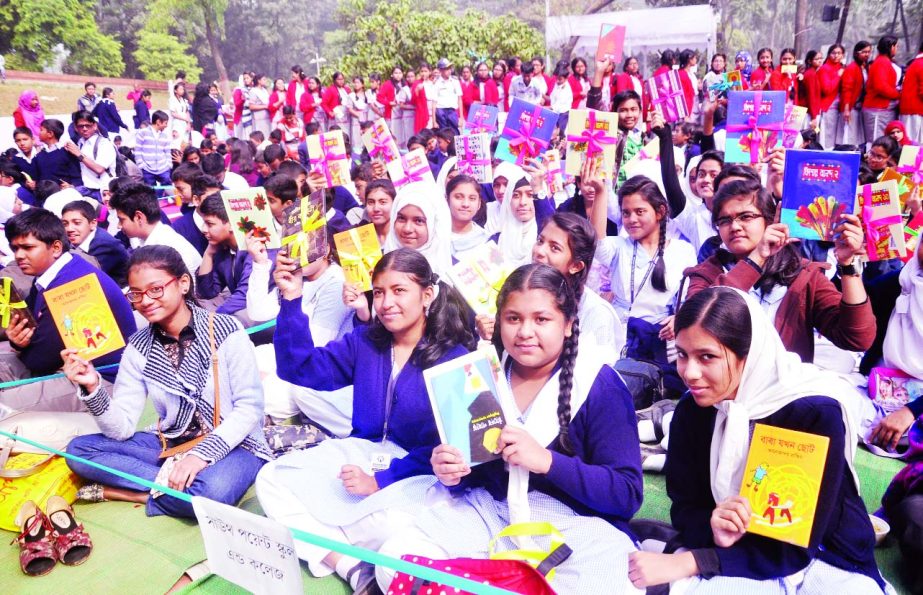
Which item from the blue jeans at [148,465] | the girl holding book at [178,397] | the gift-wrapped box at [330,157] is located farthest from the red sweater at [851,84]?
the blue jeans at [148,465]

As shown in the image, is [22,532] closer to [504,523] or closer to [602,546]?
[504,523]

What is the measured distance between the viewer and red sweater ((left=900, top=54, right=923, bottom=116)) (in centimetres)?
922

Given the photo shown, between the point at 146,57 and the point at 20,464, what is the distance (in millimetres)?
33369

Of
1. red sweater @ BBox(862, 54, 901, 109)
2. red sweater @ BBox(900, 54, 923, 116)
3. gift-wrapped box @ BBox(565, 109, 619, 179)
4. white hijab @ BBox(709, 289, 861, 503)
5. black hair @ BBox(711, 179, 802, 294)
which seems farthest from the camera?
red sweater @ BBox(862, 54, 901, 109)

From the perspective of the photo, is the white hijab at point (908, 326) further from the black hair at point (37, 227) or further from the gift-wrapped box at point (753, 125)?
the black hair at point (37, 227)

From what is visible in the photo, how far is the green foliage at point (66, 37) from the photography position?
25219 millimetres

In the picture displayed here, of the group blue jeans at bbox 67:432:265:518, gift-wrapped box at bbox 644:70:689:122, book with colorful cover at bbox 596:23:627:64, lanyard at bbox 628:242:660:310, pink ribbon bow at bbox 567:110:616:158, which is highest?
book with colorful cover at bbox 596:23:627:64

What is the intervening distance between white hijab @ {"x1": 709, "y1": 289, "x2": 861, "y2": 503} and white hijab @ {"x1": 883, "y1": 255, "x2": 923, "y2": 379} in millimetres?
1579

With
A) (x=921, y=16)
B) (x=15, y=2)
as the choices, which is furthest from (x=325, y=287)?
(x=15, y=2)

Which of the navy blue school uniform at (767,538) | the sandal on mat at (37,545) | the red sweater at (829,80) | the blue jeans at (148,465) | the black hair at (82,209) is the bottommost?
the sandal on mat at (37,545)

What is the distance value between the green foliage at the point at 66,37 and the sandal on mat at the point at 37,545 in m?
28.2

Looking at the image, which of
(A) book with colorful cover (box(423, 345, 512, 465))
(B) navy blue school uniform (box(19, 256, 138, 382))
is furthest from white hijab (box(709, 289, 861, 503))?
(B) navy blue school uniform (box(19, 256, 138, 382))

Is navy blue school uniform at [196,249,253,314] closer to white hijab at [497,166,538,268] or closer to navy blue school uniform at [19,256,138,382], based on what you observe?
navy blue school uniform at [19,256,138,382]

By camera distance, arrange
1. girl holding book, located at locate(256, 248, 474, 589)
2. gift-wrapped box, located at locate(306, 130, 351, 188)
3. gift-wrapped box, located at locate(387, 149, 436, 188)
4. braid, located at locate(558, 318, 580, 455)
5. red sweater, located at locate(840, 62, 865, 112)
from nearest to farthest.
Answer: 1. braid, located at locate(558, 318, 580, 455)
2. girl holding book, located at locate(256, 248, 474, 589)
3. gift-wrapped box, located at locate(387, 149, 436, 188)
4. gift-wrapped box, located at locate(306, 130, 351, 188)
5. red sweater, located at locate(840, 62, 865, 112)
